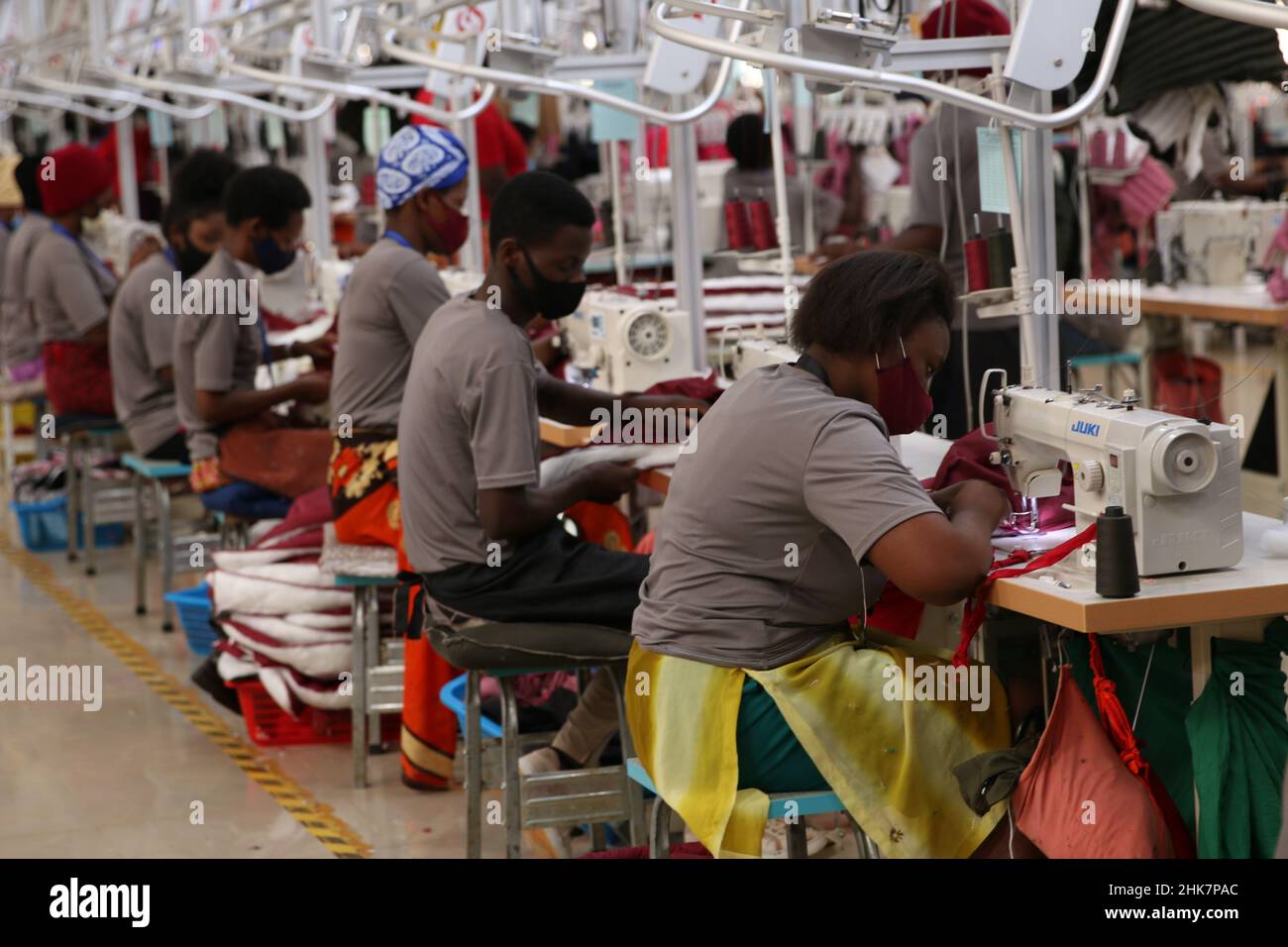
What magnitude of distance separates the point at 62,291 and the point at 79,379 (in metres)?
0.35

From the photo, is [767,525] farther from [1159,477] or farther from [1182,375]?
[1182,375]

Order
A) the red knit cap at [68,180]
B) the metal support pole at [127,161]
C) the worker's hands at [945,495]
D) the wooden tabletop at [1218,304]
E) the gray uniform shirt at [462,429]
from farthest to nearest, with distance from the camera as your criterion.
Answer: the metal support pole at [127,161] < the red knit cap at [68,180] < the wooden tabletop at [1218,304] < the gray uniform shirt at [462,429] < the worker's hands at [945,495]

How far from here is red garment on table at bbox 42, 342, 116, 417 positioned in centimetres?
661

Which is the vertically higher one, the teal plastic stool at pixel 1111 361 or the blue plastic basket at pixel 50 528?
the teal plastic stool at pixel 1111 361

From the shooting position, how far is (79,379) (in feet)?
21.7

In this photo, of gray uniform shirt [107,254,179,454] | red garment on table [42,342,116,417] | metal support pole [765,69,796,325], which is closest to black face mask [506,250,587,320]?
metal support pole [765,69,796,325]

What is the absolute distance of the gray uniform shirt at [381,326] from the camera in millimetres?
4266

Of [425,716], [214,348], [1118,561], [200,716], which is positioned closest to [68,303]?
[214,348]

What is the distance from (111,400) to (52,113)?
5.33 metres

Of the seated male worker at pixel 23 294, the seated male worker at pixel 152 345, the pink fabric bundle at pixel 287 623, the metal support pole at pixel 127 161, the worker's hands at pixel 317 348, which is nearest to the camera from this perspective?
the pink fabric bundle at pixel 287 623

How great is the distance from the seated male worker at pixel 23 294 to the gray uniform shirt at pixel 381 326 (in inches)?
124

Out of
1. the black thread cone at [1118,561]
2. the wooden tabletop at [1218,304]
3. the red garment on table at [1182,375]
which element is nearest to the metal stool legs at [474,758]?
the black thread cone at [1118,561]

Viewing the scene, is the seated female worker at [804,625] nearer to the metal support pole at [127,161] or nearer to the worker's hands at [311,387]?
the worker's hands at [311,387]

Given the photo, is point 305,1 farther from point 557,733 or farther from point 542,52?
point 557,733
